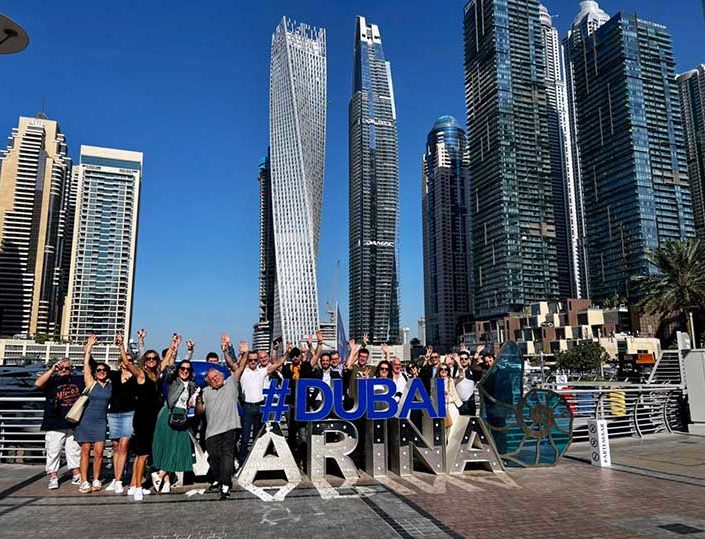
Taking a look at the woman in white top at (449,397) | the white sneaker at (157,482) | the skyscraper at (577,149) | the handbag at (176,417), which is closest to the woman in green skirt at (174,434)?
the handbag at (176,417)

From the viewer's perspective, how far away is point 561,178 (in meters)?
169

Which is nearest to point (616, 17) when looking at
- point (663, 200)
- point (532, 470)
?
point (663, 200)

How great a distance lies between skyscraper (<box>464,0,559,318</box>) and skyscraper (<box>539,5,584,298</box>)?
294 inches

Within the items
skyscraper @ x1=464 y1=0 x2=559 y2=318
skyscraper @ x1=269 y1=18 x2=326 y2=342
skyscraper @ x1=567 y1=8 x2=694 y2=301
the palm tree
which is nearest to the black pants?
the palm tree

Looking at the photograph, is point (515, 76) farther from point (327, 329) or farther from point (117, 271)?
point (117, 271)

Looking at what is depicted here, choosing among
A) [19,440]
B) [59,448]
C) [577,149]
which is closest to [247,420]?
[59,448]

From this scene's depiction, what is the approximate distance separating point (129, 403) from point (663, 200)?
14282 centimetres

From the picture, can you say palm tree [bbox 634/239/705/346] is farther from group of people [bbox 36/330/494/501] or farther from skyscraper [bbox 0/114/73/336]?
skyscraper [bbox 0/114/73/336]

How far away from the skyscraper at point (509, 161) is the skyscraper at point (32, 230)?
12919cm

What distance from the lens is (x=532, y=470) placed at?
9.54m

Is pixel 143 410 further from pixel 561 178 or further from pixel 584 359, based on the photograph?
pixel 561 178

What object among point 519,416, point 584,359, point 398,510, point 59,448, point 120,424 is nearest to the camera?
point 398,510

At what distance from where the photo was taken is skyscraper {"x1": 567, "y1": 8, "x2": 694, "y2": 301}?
126 m

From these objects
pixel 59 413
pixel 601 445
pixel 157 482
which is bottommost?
pixel 157 482
